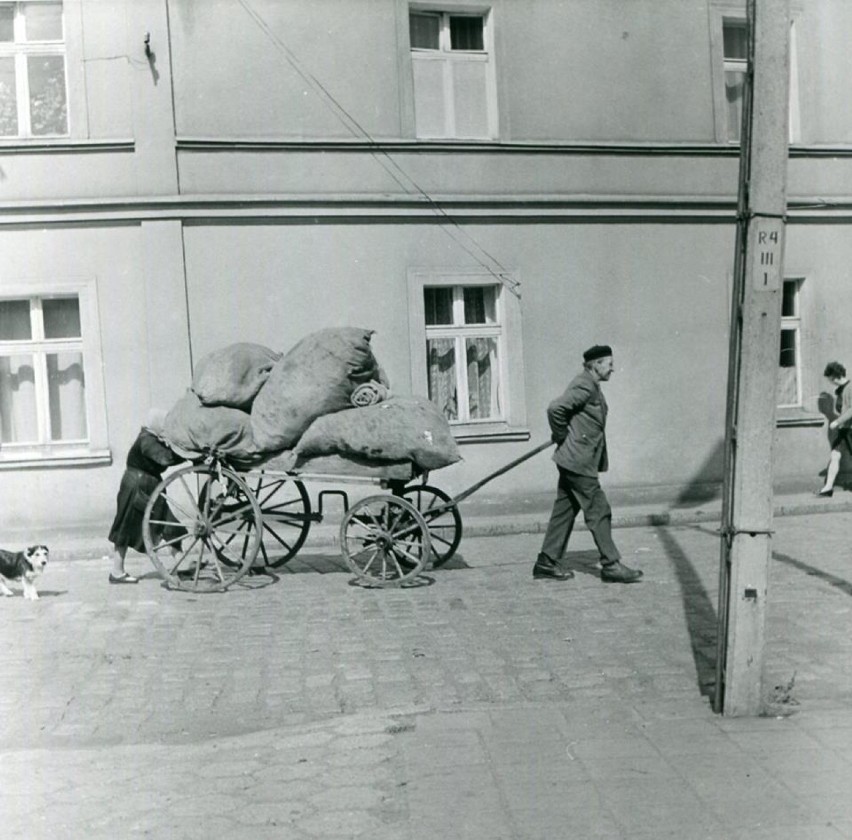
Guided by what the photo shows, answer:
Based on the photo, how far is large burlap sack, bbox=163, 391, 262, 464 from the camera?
28.9 feet

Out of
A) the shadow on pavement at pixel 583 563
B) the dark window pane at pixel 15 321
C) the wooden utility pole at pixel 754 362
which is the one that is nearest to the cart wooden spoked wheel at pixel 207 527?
the shadow on pavement at pixel 583 563

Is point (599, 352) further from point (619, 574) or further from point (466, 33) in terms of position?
point (466, 33)

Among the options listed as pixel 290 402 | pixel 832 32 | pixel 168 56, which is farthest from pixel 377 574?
pixel 832 32

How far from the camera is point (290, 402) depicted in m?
8.75

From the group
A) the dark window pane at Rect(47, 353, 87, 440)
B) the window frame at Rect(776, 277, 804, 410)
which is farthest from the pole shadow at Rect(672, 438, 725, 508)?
the dark window pane at Rect(47, 353, 87, 440)

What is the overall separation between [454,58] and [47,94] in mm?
4726

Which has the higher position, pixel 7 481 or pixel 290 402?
pixel 290 402

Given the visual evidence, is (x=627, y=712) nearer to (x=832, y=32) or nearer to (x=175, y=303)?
(x=175, y=303)

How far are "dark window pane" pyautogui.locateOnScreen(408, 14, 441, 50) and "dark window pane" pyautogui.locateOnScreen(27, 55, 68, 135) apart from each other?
13.3 feet

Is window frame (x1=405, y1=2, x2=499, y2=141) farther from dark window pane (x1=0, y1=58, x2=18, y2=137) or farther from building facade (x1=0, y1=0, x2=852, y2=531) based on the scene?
dark window pane (x1=0, y1=58, x2=18, y2=137)

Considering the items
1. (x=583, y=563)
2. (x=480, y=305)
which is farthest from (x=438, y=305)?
(x=583, y=563)

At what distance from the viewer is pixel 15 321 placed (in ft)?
41.4

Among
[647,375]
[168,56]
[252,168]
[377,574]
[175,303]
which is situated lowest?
[377,574]

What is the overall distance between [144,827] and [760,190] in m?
3.77
